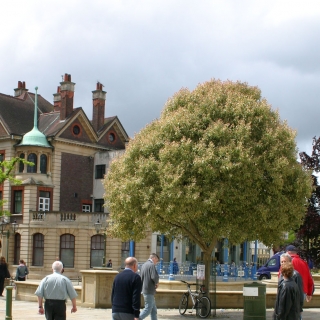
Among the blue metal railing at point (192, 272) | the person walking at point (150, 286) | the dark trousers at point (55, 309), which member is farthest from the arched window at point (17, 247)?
the dark trousers at point (55, 309)

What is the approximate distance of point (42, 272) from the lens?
48562mm

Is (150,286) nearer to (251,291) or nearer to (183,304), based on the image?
(251,291)

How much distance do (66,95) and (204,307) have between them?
36.3m

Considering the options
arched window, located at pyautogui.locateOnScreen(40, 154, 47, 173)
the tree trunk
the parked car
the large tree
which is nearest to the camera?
the large tree

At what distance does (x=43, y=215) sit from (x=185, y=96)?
30.3 metres

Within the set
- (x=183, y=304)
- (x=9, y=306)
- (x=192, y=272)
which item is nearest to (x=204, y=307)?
(x=183, y=304)

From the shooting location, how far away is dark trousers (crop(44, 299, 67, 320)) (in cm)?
1166

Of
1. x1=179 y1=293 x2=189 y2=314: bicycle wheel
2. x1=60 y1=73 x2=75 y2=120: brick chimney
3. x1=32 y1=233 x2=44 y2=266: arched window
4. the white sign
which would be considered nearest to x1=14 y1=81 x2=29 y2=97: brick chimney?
x1=60 y1=73 x2=75 y2=120: brick chimney

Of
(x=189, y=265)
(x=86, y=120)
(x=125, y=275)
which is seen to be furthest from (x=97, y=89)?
(x=125, y=275)

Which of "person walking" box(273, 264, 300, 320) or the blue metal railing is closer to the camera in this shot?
"person walking" box(273, 264, 300, 320)

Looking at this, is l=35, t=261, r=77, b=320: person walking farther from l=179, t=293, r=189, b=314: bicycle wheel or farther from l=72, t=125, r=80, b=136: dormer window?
Answer: l=72, t=125, r=80, b=136: dormer window

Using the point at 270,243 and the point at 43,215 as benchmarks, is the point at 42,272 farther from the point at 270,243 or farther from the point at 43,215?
the point at 270,243

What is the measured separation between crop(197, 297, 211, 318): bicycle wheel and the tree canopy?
6.35 ft

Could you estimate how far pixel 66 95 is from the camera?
53.6 metres
